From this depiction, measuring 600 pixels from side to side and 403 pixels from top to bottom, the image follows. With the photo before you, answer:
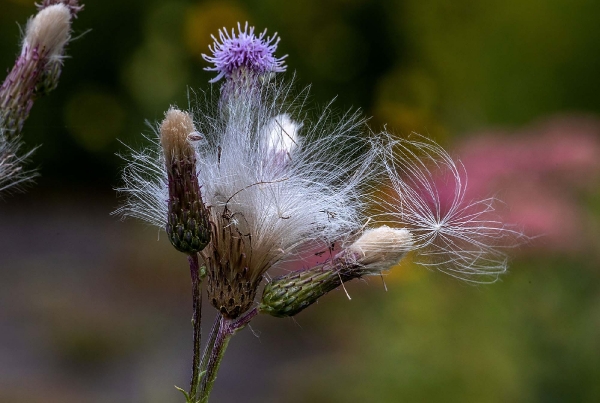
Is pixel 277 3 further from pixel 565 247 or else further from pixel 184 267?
pixel 565 247

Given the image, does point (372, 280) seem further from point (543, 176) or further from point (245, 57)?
point (245, 57)

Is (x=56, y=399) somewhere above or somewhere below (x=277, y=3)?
below

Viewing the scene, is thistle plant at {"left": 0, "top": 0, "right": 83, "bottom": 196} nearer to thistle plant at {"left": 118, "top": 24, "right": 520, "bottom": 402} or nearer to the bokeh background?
thistle plant at {"left": 118, "top": 24, "right": 520, "bottom": 402}

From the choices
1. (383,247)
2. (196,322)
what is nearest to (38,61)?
(196,322)

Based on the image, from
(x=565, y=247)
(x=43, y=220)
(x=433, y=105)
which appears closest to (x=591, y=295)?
(x=565, y=247)

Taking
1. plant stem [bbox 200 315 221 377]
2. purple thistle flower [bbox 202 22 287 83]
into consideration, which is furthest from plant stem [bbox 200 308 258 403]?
purple thistle flower [bbox 202 22 287 83]

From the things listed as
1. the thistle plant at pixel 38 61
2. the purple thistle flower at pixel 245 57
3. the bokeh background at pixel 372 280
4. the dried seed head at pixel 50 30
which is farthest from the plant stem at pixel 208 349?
the bokeh background at pixel 372 280
